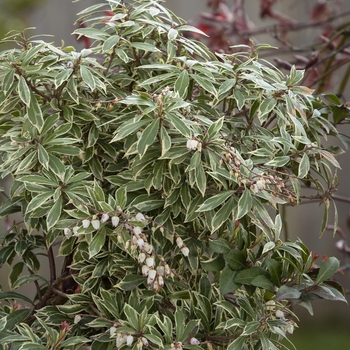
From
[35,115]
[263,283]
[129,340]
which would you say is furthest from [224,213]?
[35,115]

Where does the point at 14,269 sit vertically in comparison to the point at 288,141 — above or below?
below

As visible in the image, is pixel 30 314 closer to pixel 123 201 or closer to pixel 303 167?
pixel 123 201


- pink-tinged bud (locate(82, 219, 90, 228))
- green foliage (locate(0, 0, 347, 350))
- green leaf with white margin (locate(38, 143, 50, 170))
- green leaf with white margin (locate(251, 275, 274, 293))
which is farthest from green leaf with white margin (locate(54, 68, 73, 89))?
green leaf with white margin (locate(251, 275, 274, 293))

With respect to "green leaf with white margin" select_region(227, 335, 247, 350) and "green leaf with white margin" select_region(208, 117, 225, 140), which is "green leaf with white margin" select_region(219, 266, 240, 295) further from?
"green leaf with white margin" select_region(208, 117, 225, 140)

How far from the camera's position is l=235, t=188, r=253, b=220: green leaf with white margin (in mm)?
860

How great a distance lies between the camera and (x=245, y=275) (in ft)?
3.03

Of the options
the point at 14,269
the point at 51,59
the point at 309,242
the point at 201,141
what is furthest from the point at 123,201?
the point at 309,242

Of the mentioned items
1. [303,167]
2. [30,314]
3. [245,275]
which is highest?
[303,167]

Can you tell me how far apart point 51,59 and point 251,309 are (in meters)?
0.54

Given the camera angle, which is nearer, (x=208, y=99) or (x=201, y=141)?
(x=201, y=141)

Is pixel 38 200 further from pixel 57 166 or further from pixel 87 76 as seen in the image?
pixel 87 76

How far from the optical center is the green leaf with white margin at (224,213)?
0.90 m

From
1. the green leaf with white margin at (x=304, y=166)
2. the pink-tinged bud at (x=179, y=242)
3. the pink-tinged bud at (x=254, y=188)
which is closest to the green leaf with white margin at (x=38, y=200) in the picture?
the pink-tinged bud at (x=179, y=242)

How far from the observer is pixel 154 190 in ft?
3.23
